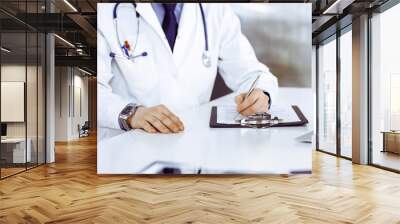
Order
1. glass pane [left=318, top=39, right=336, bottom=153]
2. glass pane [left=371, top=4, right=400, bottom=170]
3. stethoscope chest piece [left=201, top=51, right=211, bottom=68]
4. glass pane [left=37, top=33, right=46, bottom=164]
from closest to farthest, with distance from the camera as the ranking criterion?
stethoscope chest piece [left=201, top=51, right=211, bottom=68] < glass pane [left=371, top=4, right=400, bottom=170] < glass pane [left=37, top=33, right=46, bottom=164] < glass pane [left=318, top=39, right=336, bottom=153]

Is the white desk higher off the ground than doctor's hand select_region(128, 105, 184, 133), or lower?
lower

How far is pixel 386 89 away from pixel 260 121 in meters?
2.69

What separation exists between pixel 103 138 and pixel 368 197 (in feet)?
12.9

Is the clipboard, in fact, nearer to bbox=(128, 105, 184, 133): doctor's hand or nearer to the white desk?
the white desk

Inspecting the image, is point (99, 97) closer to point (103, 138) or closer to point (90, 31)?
point (103, 138)

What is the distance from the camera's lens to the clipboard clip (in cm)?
619

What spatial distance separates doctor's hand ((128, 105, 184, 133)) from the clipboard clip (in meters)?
1.02

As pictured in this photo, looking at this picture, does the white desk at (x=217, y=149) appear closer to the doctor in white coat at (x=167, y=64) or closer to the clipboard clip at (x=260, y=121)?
the clipboard clip at (x=260, y=121)

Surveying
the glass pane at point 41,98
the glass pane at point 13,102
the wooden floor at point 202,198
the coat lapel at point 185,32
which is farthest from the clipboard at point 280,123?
the glass pane at point 41,98

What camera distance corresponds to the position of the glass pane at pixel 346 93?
8.58 meters

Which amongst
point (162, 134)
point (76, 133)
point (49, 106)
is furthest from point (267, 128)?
point (76, 133)

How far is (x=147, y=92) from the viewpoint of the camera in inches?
243

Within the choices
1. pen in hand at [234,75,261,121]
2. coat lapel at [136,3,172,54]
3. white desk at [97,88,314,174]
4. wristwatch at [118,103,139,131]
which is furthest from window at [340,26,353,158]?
wristwatch at [118,103,139,131]

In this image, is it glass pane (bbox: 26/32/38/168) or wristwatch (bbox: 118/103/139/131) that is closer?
wristwatch (bbox: 118/103/139/131)
